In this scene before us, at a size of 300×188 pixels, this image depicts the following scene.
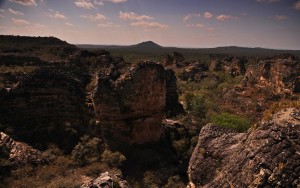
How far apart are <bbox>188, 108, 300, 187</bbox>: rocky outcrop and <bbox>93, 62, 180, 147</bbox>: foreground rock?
12.8m

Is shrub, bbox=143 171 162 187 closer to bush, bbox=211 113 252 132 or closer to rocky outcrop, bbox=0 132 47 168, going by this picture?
rocky outcrop, bbox=0 132 47 168

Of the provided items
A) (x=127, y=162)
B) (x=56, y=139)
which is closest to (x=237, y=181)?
(x=127, y=162)

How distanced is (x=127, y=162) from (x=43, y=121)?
751cm

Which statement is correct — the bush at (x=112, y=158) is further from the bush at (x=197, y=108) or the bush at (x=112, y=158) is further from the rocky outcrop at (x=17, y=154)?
the bush at (x=197, y=108)

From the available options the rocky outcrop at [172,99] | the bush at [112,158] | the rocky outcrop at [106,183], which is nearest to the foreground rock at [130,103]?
the bush at [112,158]

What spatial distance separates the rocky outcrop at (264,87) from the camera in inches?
1776

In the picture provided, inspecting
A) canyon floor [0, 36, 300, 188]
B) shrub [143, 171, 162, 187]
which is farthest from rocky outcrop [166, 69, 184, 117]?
shrub [143, 171, 162, 187]

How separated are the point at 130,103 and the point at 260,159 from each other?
52.9 ft

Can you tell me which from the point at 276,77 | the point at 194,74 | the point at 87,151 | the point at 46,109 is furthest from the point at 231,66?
the point at 87,151

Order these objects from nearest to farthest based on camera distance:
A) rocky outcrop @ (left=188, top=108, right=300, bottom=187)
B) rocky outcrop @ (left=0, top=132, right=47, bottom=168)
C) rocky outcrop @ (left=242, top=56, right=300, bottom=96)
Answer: rocky outcrop @ (left=188, top=108, right=300, bottom=187), rocky outcrop @ (left=0, top=132, right=47, bottom=168), rocky outcrop @ (left=242, top=56, right=300, bottom=96)

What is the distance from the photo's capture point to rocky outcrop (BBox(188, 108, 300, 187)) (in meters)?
8.14

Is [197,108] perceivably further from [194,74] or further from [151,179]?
[194,74]

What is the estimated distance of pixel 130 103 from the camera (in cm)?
2403

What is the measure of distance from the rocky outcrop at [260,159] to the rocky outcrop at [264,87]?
108ft
